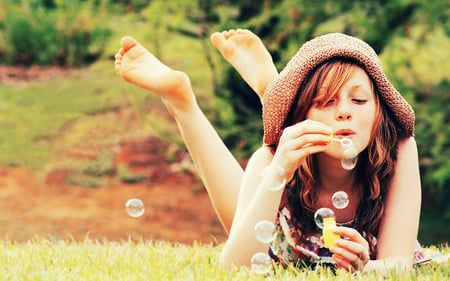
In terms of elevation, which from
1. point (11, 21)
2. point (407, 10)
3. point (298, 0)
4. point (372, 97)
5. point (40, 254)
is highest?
point (407, 10)

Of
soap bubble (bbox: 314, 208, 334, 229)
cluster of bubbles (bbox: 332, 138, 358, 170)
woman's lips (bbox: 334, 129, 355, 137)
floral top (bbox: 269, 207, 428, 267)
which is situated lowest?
floral top (bbox: 269, 207, 428, 267)

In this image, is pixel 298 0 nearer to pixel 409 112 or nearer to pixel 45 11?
pixel 409 112

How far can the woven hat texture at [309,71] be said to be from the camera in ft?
8.05

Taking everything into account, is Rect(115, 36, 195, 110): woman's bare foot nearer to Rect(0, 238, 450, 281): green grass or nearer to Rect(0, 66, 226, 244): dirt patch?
Rect(0, 238, 450, 281): green grass

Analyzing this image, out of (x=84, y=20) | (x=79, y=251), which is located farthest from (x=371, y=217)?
(x=84, y=20)

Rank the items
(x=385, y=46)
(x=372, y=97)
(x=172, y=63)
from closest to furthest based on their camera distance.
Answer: (x=372, y=97)
(x=385, y=46)
(x=172, y=63)

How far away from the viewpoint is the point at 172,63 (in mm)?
7512

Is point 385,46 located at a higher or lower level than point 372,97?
higher

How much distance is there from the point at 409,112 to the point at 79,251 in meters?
1.47

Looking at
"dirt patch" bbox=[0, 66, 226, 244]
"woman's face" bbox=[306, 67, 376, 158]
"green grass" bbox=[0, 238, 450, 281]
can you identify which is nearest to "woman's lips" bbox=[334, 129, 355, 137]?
"woman's face" bbox=[306, 67, 376, 158]

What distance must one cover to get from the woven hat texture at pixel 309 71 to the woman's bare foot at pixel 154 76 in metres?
0.67

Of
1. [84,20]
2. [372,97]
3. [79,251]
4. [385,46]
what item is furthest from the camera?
[84,20]

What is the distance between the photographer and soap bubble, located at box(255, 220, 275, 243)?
2.29m

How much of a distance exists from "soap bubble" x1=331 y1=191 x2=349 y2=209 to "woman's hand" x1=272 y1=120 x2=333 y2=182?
0.27 meters
